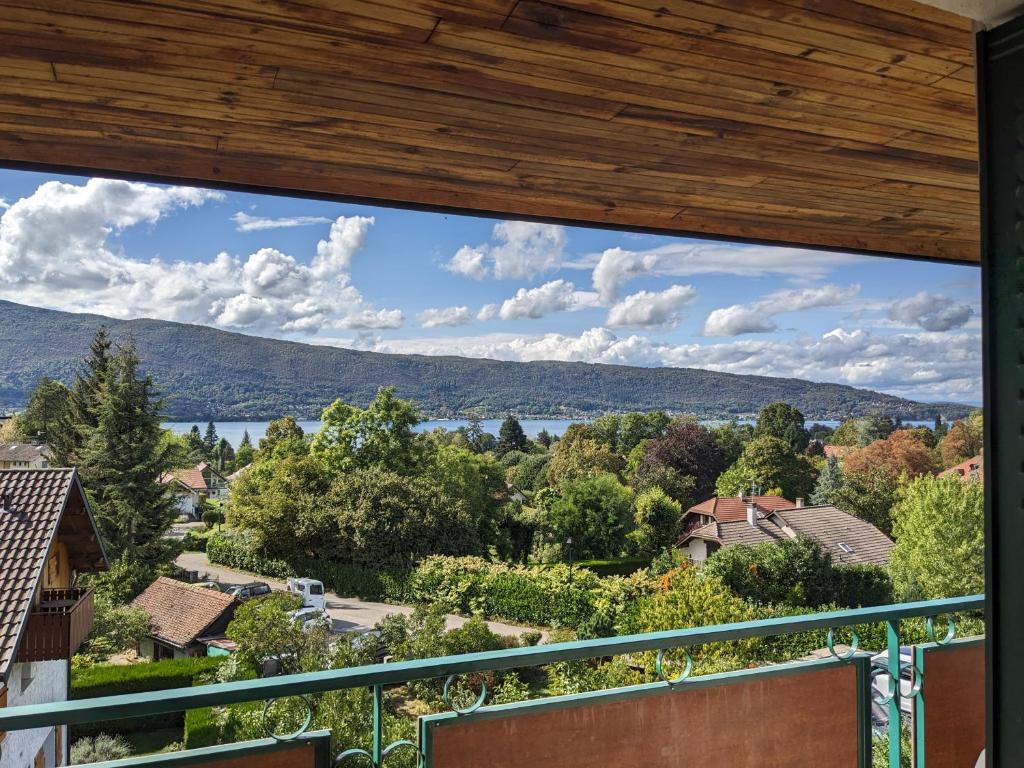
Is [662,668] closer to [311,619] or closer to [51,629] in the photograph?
[51,629]

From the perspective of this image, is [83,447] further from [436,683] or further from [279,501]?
[436,683]

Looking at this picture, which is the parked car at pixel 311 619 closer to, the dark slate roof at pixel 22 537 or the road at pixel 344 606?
the road at pixel 344 606

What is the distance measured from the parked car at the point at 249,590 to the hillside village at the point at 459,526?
0.12 ft

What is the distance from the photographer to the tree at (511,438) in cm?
1326

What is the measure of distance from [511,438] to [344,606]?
392 cm

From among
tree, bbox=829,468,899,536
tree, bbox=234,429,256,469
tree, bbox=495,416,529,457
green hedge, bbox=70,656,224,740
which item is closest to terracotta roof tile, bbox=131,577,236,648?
green hedge, bbox=70,656,224,740

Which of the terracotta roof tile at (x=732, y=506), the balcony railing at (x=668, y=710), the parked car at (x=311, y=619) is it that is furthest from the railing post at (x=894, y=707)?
the terracotta roof tile at (x=732, y=506)

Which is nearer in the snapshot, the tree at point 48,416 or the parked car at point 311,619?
the parked car at point 311,619

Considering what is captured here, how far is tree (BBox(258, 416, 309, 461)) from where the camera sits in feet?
43.0

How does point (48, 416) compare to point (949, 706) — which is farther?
point (48, 416)

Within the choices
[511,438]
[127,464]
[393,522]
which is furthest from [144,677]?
[511,438]

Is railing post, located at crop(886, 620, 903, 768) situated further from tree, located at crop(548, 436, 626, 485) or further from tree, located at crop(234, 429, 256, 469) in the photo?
tree, located at crop(234, 429, 256, 469)

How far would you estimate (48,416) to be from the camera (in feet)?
36.9

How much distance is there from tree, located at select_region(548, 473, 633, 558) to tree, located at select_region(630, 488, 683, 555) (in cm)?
26
